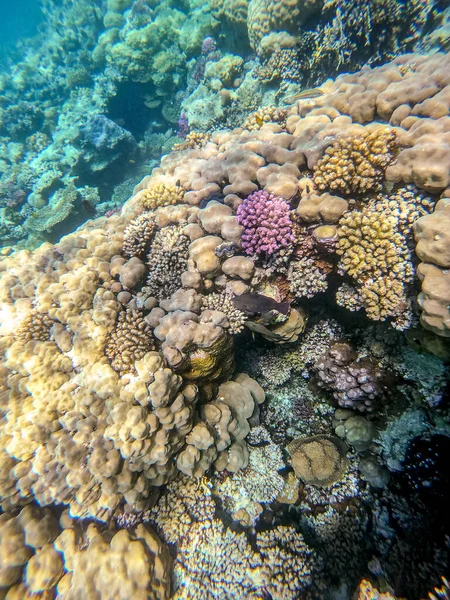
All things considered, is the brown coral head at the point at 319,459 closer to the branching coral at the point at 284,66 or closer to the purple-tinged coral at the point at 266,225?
the purple-tinged coral at the point at 266,225

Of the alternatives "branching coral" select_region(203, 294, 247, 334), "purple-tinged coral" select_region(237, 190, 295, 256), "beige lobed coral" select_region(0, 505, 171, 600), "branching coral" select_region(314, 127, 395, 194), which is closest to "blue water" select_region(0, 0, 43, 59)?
"purple-tinged coral" select_region(237, 190, 295, 256)

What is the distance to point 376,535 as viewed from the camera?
3527mm

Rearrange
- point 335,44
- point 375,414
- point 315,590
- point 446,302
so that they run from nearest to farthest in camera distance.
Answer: point 446,302, point 315,590, point 375,414, point 335,44

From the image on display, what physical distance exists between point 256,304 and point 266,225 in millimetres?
1018

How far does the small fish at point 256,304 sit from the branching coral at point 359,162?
1657 millimetres

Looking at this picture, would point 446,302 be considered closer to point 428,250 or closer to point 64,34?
point 428,250

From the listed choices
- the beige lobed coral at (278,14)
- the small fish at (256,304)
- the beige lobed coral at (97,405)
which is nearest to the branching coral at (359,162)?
the small fish at (256,304)

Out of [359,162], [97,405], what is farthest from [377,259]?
[97,405]

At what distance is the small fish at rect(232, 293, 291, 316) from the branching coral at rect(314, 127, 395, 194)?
5.44 ft

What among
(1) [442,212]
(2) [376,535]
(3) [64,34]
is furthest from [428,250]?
(3) [64,34]

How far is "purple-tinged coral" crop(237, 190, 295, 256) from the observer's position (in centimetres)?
353

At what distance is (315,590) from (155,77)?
55.8 ft

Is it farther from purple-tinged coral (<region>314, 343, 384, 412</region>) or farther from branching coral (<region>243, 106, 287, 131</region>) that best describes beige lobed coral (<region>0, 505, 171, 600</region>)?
branching coral (<region>243, 106, 287, 131</region>)

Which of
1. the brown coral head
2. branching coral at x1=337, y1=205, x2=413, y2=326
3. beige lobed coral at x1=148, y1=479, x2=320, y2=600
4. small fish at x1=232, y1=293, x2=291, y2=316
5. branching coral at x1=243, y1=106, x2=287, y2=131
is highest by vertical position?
branching coral at x1=243, y1=106, x2=287, y2=131
